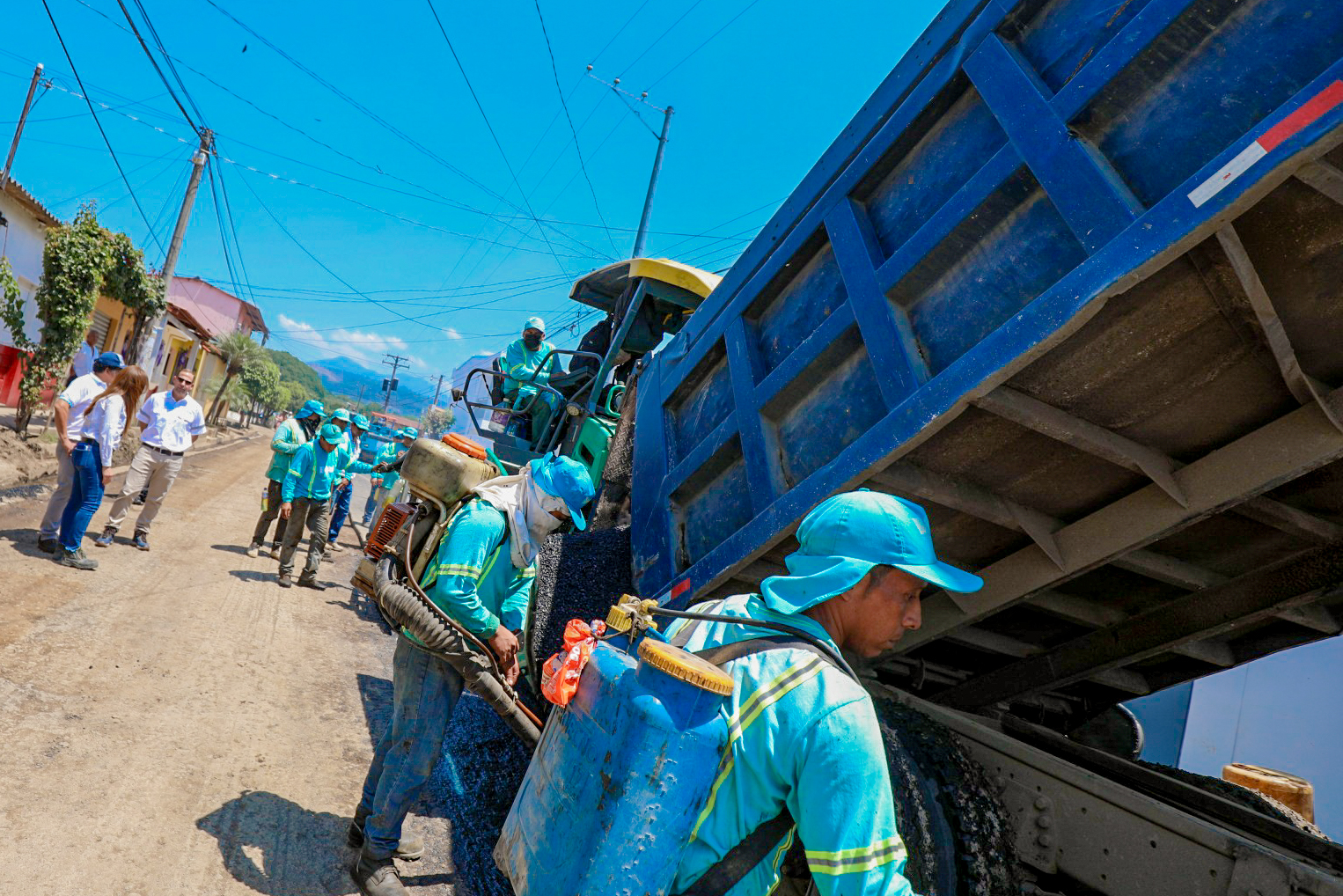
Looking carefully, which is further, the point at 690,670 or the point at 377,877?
the point at 377,877

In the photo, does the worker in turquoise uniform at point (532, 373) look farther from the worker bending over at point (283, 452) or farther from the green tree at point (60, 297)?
the green tree at point (60, 297)

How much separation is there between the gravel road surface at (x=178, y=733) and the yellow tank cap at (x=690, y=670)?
7.49ft

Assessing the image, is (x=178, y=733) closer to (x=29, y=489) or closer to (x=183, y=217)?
(x=29, y=489)

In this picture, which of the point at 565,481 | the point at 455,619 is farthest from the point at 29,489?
the point at 565,481

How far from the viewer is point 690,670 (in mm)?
1361

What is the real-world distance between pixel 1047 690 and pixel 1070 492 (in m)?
1.50

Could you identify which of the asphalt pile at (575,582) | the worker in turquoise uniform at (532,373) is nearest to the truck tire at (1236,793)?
the asphalt pile at (575,582)

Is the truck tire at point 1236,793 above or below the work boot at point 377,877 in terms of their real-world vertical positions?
above

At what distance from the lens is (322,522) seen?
26.5 feet

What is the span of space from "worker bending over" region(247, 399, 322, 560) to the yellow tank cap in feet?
24.6

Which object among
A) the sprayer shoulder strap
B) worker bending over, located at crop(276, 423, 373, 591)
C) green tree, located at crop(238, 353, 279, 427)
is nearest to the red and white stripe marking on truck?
the sprayer shoulder strap

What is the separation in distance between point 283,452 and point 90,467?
7.80ft

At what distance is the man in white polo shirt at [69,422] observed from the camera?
5.94m

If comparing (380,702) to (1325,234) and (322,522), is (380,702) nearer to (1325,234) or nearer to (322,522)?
(322,522)
